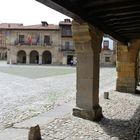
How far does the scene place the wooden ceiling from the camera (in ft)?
18.9

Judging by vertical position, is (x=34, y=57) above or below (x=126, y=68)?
above

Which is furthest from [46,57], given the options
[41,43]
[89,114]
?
[89,114]

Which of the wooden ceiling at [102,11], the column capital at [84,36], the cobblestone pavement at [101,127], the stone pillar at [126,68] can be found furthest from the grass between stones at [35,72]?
the wooden ceiling at [102,11]

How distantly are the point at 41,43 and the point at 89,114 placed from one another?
49.6m

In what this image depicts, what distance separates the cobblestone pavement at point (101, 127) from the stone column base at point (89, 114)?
0.15 m

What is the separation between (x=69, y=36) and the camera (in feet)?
186

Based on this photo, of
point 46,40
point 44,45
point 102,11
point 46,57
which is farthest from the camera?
point 46,57

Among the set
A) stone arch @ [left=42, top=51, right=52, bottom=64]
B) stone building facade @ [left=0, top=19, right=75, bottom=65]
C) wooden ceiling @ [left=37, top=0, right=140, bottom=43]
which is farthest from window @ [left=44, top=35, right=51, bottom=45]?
wooden ceiling @ [left=37, top=0, right=140, bottom=43]

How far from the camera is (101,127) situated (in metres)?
7.24

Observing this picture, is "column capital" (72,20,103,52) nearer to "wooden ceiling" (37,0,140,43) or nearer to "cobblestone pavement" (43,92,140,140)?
"wooden ceiling" (37,0,140,43)

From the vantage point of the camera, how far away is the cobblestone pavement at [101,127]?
6.34 metres

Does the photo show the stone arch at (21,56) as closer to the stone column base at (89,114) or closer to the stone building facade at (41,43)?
the stone building facade at (41,43)

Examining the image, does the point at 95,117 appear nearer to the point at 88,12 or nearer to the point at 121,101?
the point at 88,12

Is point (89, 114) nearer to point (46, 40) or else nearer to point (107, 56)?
point (107, 56)
